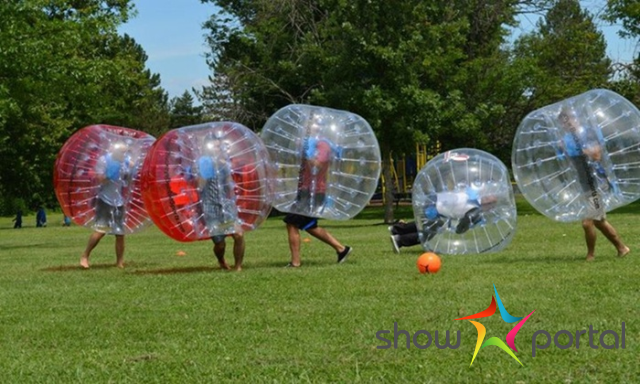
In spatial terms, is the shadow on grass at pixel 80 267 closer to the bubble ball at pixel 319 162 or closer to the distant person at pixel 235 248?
the distant person at pixel 235 248

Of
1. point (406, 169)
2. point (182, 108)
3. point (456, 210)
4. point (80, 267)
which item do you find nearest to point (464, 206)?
point (456, 210)

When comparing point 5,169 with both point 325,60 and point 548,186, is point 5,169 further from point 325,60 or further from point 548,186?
point 548,186

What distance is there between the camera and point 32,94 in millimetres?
24891

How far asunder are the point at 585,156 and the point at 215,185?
4391 millimetres

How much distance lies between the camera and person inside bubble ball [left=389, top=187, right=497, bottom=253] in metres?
13.8

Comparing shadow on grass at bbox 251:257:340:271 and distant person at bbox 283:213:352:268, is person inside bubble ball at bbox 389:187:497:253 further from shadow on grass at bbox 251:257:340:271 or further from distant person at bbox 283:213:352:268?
distant person at bbox 283:213:352:268

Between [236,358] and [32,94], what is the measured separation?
1962 centimetres

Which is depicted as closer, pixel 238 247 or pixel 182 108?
pixel 238 247

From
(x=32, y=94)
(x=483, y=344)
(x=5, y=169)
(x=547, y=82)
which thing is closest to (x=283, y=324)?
(x=483, y=344)

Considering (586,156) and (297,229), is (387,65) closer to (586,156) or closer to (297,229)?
(297,229)

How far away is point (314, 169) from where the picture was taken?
12625 mm

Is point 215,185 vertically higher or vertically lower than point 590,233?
higher

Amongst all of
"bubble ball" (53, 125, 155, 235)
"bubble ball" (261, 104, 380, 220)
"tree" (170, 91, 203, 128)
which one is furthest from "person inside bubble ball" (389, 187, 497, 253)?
"tree" (170, 91, 203, 128)

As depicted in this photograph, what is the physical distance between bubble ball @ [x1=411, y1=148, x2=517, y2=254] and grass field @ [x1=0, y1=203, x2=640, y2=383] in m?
0.40
